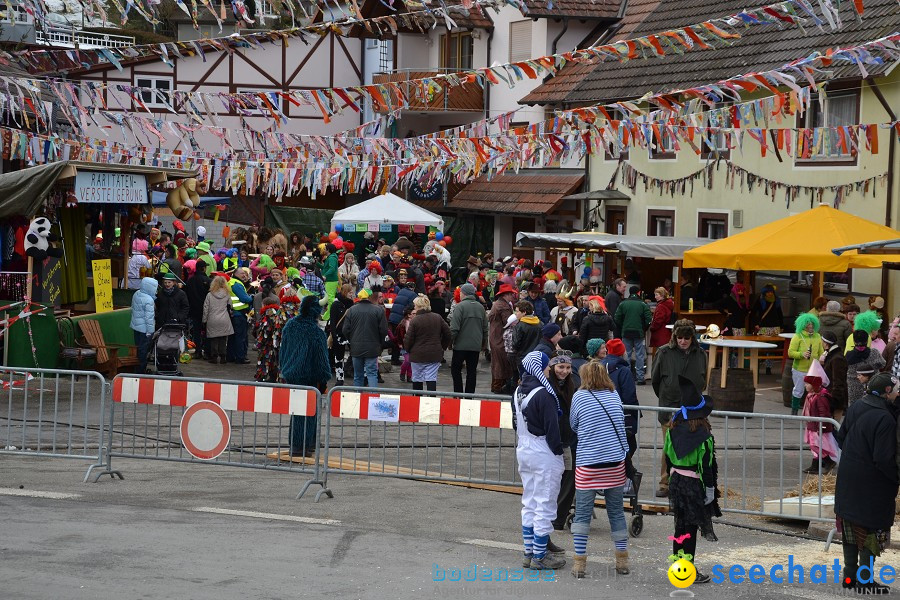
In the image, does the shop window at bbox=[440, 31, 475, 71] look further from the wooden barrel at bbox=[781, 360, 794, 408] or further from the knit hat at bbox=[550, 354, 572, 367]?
the knit hat at bbox=[550, 354, 572, 367]

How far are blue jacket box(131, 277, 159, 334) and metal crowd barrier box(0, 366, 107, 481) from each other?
1.11m

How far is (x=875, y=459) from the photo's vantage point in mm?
7695

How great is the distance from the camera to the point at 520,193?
34156mm

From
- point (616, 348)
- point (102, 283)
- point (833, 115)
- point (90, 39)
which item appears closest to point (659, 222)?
point (833, 115)

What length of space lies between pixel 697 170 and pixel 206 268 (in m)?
11.6

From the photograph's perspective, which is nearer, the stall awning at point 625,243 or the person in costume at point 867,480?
A: the person in costume at point 867,480

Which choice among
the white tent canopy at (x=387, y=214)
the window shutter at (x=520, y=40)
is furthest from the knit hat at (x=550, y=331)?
the window shutter at (x=520, y=40)

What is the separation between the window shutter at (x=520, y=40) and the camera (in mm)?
34531

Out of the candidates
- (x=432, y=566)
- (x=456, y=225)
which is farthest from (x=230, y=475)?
(x=456, y=225)

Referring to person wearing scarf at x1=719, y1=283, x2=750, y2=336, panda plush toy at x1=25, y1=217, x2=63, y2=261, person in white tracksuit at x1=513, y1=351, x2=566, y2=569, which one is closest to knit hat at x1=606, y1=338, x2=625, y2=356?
person in white tracksuit at x1=513, y1=351, x2=566, y2=569

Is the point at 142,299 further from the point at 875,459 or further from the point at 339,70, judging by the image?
the point at 339,70

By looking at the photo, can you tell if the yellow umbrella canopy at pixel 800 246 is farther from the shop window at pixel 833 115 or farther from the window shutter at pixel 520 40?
the window shutter at pixel 520 40

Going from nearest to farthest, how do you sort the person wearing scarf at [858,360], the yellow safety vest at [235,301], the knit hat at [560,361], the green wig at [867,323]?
the knit hat at [560,361], the person wearing scarf at [858,360], the green wig at [867,323], the yellow safety vest at [235,301]

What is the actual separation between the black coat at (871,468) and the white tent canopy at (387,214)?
67.2 ft
